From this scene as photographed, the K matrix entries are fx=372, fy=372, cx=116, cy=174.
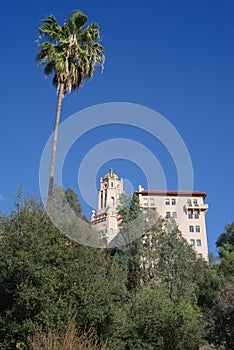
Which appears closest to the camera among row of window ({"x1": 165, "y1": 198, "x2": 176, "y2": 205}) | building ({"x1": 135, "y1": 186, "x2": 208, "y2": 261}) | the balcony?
building ({"x1": 135, "y1": 186, "x2": 208, "y2": 261})

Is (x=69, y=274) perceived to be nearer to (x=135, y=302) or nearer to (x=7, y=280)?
(x=7, y=280)

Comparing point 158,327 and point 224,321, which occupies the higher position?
point 224,321

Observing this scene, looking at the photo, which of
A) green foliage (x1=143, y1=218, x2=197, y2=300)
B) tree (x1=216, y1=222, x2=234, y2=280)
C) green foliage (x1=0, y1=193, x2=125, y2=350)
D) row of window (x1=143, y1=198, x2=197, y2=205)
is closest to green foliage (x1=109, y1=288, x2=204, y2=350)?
green foliage (x1=0, y1=193, x2=125, y2=350)

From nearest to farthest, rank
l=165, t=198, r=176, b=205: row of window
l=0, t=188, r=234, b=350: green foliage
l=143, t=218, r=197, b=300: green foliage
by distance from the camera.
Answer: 1. l=0, t=188, r=234, b=350: green foliage
2. l=143, t=218, r=197, b=300: green foliage
3. l=165, t=198, r=176, b=205: row of window

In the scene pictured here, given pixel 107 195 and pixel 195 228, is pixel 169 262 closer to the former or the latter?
pixel 195 228

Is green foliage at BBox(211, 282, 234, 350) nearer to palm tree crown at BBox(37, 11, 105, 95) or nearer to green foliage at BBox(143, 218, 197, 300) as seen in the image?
green foliage at BBox(143, 218, 197, 300)

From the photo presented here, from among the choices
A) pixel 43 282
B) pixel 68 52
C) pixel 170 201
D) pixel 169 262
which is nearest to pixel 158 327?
pixel 43 282

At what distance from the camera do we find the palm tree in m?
18.3

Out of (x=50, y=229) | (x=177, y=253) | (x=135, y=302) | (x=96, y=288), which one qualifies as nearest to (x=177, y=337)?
(x=135, y=302)

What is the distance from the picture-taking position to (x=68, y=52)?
1838 centimetres

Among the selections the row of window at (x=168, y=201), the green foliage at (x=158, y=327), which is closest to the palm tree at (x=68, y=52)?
the green foliage at (x=158, y=327)

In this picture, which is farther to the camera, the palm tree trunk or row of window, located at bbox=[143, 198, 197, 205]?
row of window, located at bbox=[143, 198, 197, 205]

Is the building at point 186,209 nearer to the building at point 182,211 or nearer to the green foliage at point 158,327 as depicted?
the building at point 182,211

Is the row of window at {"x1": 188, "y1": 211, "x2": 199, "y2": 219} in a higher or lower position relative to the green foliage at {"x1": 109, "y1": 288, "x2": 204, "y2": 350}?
higher
